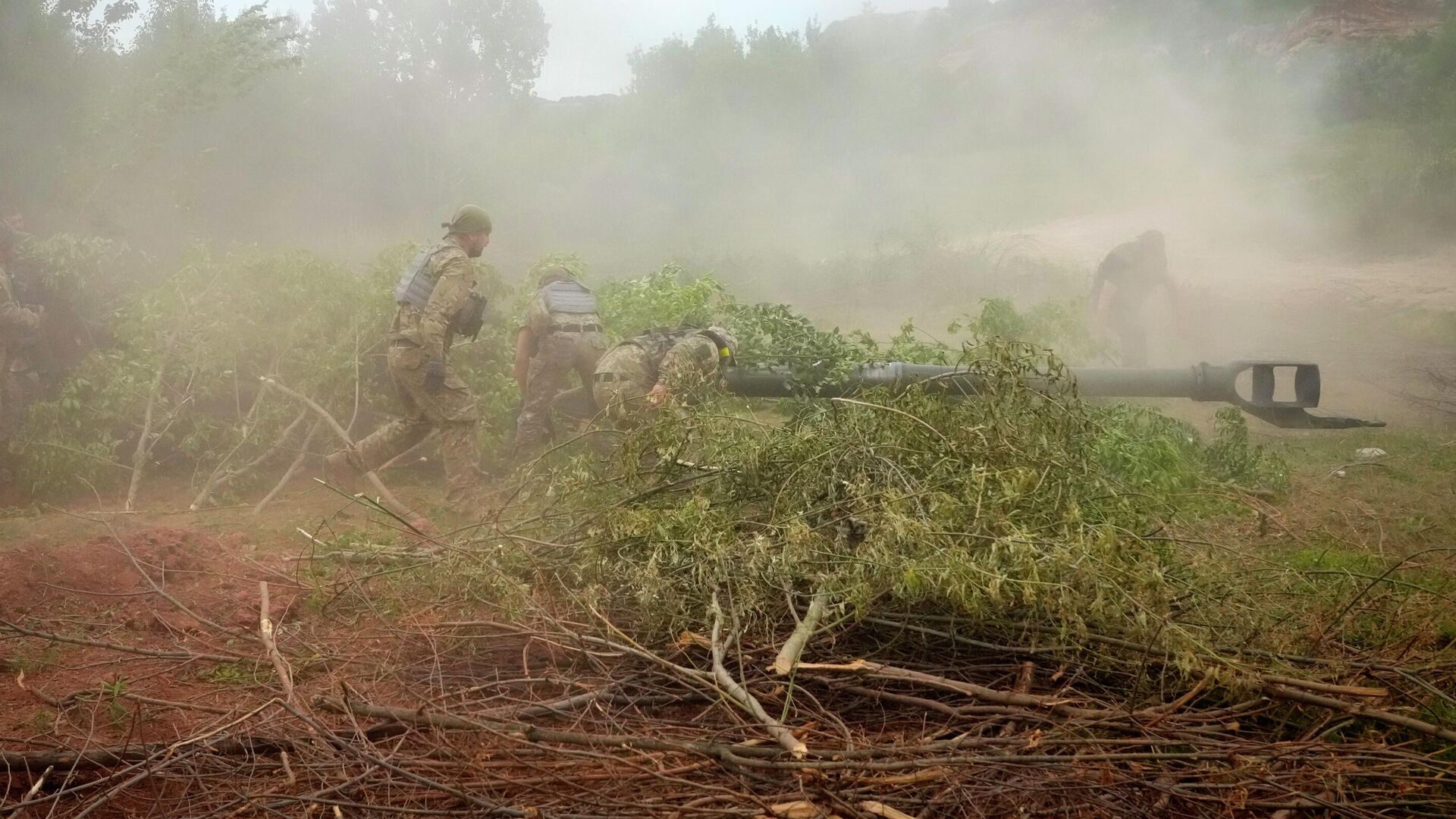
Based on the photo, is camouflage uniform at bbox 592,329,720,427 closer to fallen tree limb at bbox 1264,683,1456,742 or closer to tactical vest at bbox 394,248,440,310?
tactical vest at bbox 394,248,440,310

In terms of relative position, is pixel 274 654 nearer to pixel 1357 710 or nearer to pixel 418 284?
pixel 1357 710

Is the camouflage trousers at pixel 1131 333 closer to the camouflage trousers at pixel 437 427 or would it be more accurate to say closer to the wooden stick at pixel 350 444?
the camouflage trousers at pixel 437 427

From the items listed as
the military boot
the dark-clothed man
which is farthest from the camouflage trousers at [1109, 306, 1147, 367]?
the military boot

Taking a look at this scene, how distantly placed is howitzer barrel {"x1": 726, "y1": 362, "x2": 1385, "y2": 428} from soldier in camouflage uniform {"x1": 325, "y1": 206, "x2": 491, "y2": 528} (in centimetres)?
173

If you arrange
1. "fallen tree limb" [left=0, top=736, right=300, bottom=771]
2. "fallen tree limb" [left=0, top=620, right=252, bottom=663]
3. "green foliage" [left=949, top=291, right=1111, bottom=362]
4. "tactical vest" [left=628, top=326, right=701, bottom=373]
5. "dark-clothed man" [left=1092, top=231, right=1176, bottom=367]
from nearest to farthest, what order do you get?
"fallen tree limb" [left=0, top=736, right=300, bottom=771], "fallen tree limb" [left=0, top=620, right=252, bottom=663], "tactical vest" [left=628, top=326, right=701, bottom=373], "green foliage" [left=949, top=291, right=1111, bottom=362], "dark-clothed man" [left=1092, top=231, right=1176, bottom=367]

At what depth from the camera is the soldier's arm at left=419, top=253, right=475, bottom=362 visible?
6.42 m

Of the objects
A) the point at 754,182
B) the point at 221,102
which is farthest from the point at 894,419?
the point at 754,182

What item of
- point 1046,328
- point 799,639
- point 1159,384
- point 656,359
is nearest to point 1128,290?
point 1046,328

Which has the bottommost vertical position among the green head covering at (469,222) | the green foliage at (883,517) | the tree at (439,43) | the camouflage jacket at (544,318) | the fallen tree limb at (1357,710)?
the fallen tree limb at (1357,710)

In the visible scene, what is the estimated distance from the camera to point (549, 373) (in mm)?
7035

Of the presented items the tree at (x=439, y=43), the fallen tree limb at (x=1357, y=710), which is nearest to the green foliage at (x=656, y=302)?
the fallen tree limb at (x=1357, y=710)

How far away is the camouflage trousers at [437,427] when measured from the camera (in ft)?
21.1

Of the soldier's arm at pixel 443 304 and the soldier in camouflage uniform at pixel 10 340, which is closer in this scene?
the soldier's arm at pixel 443 304

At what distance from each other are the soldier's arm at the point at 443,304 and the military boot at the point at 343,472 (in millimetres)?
955
